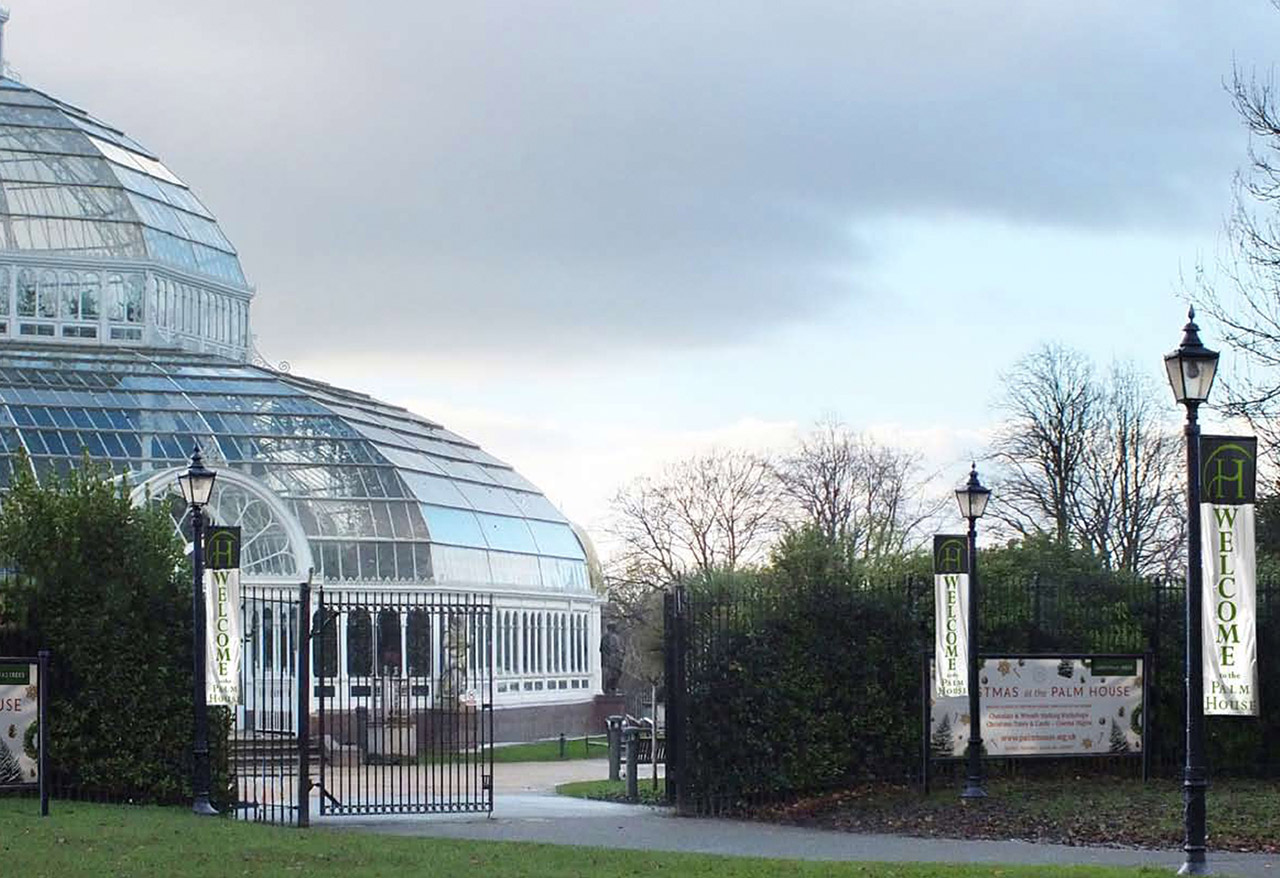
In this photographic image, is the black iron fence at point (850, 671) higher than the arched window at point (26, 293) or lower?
lower

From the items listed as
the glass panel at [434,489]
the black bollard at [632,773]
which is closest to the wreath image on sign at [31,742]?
the black bollard at [632,773]

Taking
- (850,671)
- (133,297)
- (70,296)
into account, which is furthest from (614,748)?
(70,296)

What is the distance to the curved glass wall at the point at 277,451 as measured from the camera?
46.2 meters

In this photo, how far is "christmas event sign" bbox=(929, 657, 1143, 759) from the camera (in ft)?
89.8

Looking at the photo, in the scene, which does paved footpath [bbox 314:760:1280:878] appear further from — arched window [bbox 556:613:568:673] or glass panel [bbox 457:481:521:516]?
arched window [bbox 556:613:568:673]

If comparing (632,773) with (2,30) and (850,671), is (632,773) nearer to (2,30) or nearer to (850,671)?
(850,671)

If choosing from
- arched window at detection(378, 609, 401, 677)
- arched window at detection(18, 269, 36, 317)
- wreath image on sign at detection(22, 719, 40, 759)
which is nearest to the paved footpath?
wreath image on sign at detection(22, 719, 40, 759)

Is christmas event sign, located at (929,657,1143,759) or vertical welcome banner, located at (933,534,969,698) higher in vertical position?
vertical welcome banner, located at (933,534,969,698)

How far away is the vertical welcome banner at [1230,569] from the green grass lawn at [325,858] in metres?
1.88

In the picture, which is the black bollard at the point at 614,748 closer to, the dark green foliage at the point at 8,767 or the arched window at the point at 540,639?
the dark green foliage at the point at 8,767

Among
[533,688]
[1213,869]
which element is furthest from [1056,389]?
[1213,869]

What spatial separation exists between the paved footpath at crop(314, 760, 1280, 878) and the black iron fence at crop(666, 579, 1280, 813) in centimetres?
131

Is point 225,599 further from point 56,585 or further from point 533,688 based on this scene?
point 533,688

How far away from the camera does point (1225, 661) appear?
60.8ft
